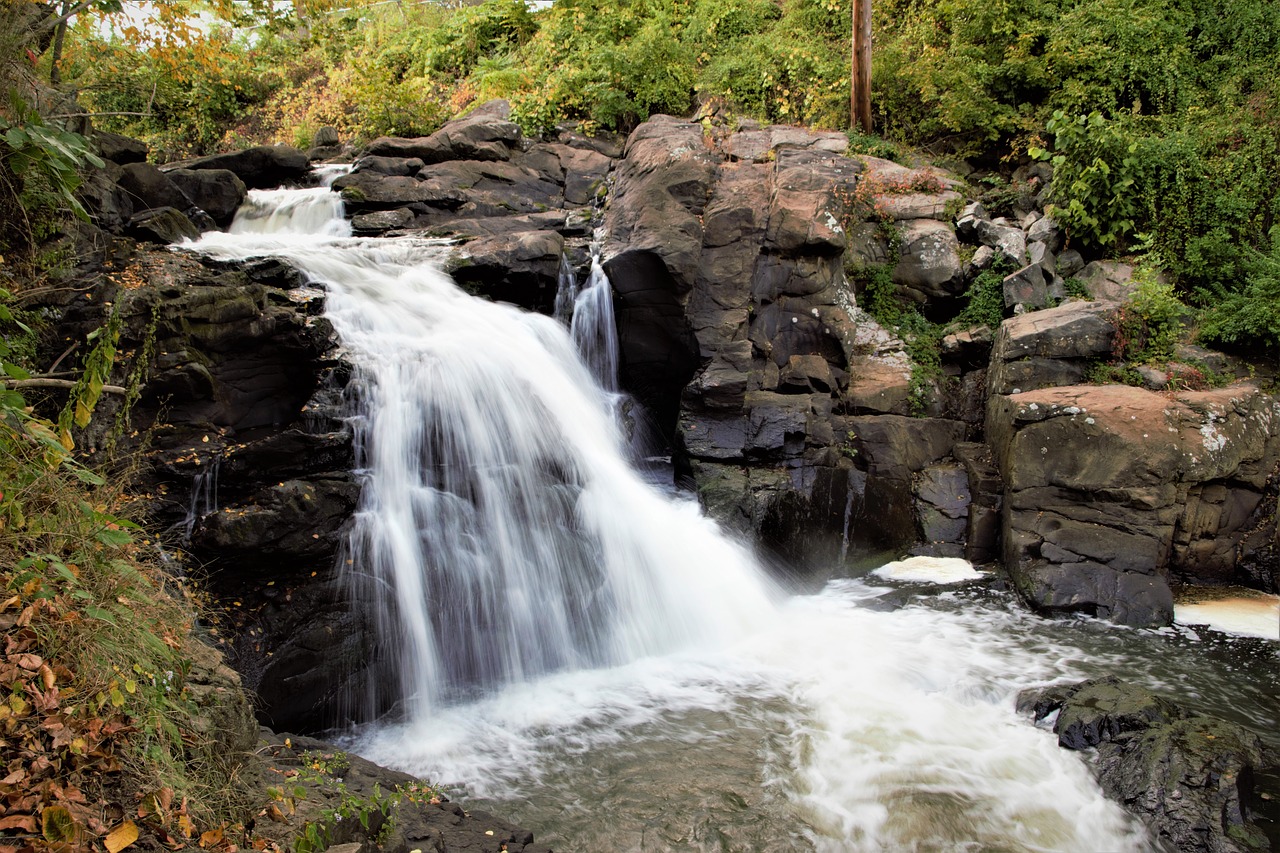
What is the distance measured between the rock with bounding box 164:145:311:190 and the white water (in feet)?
11.1

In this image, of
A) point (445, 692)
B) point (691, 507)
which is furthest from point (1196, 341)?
point (445, 692)

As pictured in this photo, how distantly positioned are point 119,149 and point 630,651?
9.15m

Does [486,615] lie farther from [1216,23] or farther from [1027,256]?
[1216,23]

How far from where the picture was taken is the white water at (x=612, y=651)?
502 centimetres

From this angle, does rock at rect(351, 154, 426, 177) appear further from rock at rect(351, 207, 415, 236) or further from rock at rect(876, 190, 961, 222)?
rock at rect(876, 190, 961, 222)

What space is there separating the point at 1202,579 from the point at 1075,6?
417 inches

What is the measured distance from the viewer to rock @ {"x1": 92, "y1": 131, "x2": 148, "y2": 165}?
9.52 m

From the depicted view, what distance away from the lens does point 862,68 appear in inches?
538

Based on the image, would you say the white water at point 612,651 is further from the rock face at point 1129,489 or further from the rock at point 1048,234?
the rock at point 1048,234

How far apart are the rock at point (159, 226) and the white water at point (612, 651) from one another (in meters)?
0.39

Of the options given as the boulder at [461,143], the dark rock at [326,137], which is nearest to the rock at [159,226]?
the boulder at [461,143]

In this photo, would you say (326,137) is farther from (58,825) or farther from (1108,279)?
(58,825)

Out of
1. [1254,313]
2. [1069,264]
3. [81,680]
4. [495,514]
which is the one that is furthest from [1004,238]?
[81,680]

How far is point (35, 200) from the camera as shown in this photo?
6.27 m
